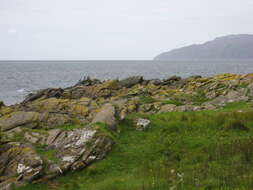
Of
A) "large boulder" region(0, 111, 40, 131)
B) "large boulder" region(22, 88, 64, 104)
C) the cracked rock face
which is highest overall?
"large boulder" region(0, 111, 40, 131)

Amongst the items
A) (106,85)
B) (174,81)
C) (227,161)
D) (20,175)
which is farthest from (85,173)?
(174,81)

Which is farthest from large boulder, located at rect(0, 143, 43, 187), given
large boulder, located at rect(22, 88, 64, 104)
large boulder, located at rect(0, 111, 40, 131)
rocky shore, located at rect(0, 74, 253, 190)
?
large boulder, located at rect(22, 88, 64, 104)

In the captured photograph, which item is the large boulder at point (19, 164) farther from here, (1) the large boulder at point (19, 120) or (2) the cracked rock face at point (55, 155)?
(1) the large boulder at point (19, 120)

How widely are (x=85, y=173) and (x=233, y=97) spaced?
18090 mm

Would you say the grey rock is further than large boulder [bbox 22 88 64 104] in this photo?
No

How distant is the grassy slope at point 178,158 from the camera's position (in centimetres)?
900

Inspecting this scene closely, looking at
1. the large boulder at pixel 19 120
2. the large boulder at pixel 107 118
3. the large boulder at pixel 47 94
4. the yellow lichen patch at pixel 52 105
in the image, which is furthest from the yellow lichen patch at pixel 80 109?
the large boulder at pixel 47 94

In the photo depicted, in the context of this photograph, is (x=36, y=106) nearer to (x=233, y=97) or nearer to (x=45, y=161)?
(x=45, y=161)

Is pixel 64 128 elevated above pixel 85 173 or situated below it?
above

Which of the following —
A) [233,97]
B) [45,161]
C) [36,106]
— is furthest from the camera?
[233,97]

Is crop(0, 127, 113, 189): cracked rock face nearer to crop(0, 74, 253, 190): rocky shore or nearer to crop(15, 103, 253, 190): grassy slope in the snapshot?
crop(0, 74, 253, 190): rocky shore

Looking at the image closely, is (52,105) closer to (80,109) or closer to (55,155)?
(80,109)

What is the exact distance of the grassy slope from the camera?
29.5 ft

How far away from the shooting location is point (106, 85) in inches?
1469
